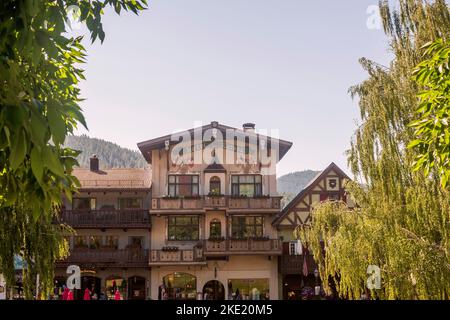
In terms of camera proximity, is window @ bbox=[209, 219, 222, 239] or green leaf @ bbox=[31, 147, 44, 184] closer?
green leaf @ bbox=[31, 147, 44, 184]

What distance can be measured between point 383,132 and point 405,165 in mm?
1239

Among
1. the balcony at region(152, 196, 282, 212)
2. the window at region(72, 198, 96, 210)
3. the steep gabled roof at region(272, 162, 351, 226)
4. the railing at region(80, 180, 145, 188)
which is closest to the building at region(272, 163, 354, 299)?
the steep gabled roof at region(272, 162, 351, 226)

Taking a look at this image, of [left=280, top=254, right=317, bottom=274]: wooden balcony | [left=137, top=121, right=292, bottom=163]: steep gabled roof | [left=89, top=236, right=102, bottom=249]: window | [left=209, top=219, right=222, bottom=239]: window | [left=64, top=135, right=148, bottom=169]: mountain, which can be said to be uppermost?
[left=64, top=135, right=148, bottom=169]: mountain

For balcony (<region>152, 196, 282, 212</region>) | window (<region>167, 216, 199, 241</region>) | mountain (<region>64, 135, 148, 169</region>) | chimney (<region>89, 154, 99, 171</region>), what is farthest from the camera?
mountain (<region>64, 135, 148, 169</region>)

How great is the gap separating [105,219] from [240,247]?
8.78m

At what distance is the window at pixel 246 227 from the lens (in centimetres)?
3675

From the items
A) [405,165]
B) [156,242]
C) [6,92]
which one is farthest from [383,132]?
[156,242]

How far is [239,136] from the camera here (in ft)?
124

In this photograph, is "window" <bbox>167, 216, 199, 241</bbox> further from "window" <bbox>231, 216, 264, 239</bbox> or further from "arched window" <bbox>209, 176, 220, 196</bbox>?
"window" <bbox>231, 216, 264, 239</bbox>

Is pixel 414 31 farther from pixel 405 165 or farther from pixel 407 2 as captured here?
pixel 405 165

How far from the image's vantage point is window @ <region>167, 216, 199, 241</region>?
36.9 m

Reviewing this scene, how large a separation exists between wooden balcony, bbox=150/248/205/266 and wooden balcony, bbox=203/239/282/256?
0.70 meters

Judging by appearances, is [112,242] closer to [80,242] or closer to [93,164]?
[80,242]
